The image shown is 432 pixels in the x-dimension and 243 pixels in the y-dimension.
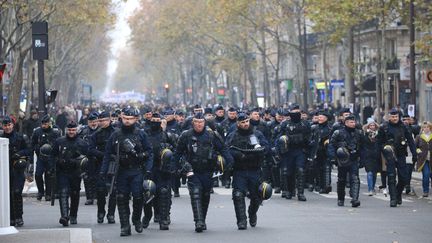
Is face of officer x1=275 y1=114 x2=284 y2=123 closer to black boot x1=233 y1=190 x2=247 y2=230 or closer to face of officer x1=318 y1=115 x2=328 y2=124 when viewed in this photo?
face of officer x1=318 y1=115 x2=328 y2=124

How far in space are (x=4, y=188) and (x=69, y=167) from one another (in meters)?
3.16

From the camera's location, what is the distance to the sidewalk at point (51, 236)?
15031 mm

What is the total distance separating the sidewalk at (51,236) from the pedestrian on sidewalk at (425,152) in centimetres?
945

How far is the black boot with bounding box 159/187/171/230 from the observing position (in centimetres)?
1716

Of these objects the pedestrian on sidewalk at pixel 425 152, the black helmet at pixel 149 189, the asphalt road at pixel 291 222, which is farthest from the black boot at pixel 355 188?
the black helmet at pixel 149 189

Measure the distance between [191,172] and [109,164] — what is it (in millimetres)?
1169

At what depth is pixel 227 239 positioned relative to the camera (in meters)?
15.7

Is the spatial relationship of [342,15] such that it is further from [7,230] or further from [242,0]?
[7,230]

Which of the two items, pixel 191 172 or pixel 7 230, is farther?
pixel 191 172

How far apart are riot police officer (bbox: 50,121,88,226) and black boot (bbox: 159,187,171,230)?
1.53 m

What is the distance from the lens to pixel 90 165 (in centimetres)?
1992

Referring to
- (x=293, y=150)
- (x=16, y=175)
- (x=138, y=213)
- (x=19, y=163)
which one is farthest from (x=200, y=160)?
(x=293, y=150)

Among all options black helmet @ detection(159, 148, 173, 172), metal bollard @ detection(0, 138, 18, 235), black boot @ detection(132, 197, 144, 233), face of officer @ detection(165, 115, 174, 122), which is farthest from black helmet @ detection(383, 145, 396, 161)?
metal bollard @ detection(0, 138, 18, 235)

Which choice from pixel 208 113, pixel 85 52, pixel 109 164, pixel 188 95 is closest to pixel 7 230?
pixel 109 164
